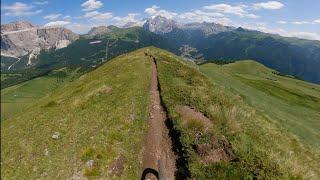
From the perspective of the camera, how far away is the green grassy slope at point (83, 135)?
32375mm

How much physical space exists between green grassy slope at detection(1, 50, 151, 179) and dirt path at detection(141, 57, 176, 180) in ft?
2.74

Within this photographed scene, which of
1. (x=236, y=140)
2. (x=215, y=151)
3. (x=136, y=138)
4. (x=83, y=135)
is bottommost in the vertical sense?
(x=83, y=135)

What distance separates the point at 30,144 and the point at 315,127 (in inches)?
1764

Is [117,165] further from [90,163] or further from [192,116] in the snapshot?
[192,116]

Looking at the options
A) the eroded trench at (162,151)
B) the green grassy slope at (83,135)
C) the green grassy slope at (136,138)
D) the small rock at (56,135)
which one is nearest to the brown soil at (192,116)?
the green grassy slope at (136,138)

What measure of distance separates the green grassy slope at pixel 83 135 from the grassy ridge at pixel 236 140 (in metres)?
4.75

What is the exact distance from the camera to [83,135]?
123ft

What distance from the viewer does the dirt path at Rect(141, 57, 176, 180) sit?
1271 inches

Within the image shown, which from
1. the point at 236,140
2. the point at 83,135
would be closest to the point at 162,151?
the point at 236,140

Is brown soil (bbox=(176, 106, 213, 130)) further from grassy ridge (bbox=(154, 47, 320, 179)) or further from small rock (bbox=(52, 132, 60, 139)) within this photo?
small rock (bbox=(52, 132, 60, 139))

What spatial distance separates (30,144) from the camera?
36.8m

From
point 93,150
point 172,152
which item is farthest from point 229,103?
point 93,150

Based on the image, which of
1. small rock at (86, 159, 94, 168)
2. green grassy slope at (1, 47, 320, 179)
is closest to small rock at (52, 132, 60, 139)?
green grassy slope at (1, 47, 320, 179)

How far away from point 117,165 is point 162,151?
4.91 metres
